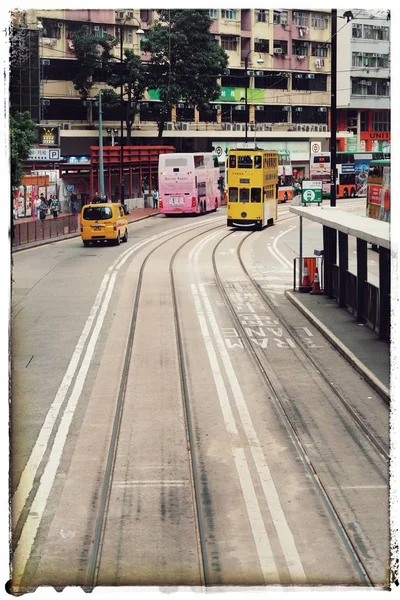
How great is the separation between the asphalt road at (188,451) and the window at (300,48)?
64073mm

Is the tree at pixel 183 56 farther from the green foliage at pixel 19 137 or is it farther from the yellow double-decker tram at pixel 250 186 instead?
the green foliage at pixel 19 137

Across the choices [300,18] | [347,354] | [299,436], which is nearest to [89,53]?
[300,18]

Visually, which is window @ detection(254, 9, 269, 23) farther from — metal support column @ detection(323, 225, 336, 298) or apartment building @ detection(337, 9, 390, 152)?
metal support column @ detection(323, 225, 336, 298)

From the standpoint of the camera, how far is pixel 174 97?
247 ft

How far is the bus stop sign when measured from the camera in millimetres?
30078

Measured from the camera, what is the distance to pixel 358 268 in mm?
25453

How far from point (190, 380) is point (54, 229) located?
31604mm

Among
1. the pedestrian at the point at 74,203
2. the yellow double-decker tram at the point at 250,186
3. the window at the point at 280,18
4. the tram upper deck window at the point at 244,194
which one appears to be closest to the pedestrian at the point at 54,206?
the pedestrian at the point at 74,203

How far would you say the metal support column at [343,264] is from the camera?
90.3 ft

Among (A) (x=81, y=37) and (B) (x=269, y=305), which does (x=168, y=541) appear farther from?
(A) (x=81, y=37)

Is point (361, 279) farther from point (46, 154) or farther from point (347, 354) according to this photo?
point (46, 154)

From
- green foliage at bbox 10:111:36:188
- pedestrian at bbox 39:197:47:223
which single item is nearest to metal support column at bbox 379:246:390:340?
A: green foliage at bbox 10:111:36:188
